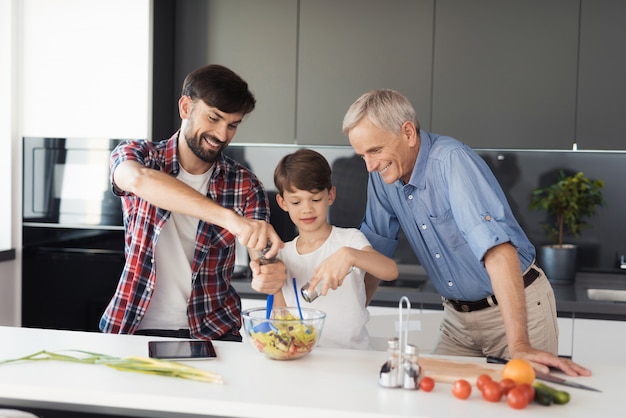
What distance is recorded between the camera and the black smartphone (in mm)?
1745

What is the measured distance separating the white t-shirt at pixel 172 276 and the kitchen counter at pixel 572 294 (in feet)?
3.89

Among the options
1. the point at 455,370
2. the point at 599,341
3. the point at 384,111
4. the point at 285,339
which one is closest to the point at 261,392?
the point at 285,339

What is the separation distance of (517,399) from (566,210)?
2412mm

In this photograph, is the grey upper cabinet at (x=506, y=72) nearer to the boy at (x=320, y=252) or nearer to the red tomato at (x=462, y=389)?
the boy at (x=320, y=252)

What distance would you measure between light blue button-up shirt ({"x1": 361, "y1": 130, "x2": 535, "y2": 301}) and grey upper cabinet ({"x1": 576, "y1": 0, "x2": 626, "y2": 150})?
148 centimetres

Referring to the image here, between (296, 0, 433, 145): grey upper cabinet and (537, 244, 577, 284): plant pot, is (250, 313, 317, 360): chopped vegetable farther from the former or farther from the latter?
(537, 244, 577, 284): plant pot

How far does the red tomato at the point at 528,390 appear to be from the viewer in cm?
142

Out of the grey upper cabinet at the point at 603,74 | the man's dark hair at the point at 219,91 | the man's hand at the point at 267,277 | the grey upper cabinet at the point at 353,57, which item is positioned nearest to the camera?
the man's hand at the point at 267,277

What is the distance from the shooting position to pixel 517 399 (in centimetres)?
141

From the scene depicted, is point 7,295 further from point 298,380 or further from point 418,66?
point 298,380

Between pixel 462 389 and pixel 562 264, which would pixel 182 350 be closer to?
pixel 462 389

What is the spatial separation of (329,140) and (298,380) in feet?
7.26

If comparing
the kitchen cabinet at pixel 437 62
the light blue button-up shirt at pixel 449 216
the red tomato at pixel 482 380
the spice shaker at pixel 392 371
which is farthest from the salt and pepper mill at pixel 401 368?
the kitchen cabinet at pixel 437 62

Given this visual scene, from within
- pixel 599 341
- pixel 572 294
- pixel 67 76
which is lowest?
pixel 599 341
